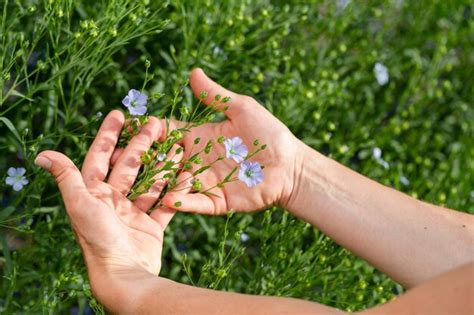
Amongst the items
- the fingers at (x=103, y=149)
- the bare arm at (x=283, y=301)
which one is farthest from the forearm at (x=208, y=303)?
the fingers at (x=103, y=149)

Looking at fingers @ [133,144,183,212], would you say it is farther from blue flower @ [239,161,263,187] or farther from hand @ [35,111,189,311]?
blue flower @ [239,161,263,187]

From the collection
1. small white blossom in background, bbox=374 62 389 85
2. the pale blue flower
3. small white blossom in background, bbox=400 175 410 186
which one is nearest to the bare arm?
the pale blue flower

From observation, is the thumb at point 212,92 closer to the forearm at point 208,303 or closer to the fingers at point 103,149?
the fingers at point 103,149

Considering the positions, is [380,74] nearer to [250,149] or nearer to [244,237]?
[244,237]

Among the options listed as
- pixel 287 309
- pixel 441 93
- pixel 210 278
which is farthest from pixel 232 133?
pixel 441 93

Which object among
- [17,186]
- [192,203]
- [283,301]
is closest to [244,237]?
[192,203]

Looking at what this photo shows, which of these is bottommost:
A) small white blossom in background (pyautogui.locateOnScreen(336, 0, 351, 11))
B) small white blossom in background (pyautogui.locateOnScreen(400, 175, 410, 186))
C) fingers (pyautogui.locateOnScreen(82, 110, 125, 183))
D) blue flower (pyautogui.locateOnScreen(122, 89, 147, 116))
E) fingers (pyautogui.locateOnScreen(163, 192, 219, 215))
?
small white blossom in background (pyautogui.locateOnScreen(400, 175, 410, 186))
